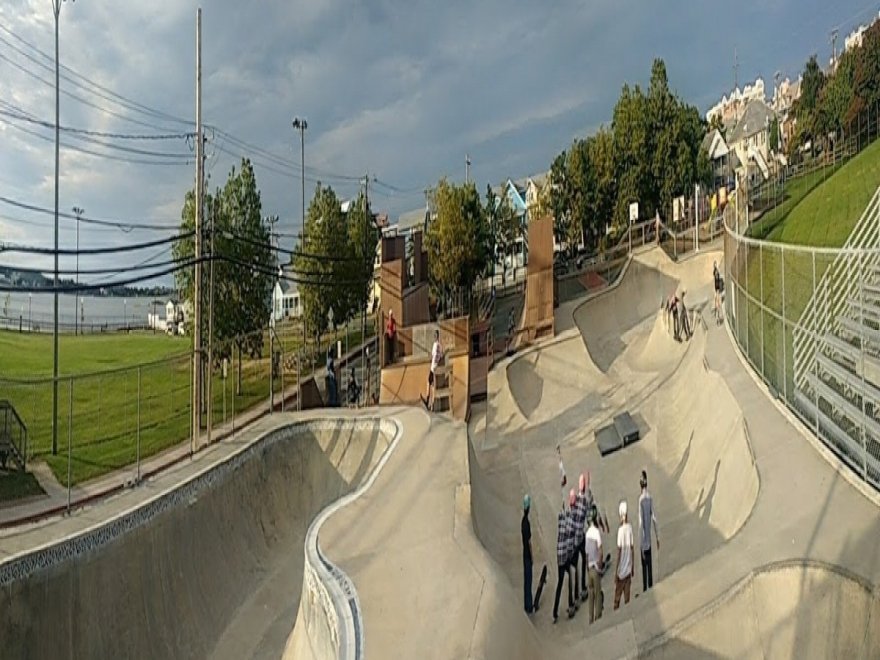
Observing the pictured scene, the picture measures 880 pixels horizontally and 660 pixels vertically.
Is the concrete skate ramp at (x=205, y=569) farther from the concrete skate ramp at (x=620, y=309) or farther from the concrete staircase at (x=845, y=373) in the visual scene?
the concrete skate ramp at (x=620, y=309)

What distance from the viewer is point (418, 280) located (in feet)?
96.7

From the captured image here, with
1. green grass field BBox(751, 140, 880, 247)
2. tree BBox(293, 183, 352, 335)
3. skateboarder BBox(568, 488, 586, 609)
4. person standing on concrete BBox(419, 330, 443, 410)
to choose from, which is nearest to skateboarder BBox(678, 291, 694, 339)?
green grass field BBox(751, 140, 880, 247)

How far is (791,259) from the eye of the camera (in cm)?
2148

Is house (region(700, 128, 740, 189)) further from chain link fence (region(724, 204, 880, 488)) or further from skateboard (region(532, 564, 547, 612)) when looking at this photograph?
skateboard (region(532, 564, 547, 612))

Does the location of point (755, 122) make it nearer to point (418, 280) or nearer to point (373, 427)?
point (418, 280)

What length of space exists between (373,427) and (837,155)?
5238 cm

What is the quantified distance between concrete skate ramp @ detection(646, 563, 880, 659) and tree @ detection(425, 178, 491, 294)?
34818 millimetres

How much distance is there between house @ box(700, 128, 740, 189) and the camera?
82.1m

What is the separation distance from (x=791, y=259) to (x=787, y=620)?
1621cm

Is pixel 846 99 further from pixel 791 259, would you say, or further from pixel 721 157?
pixel 791 259

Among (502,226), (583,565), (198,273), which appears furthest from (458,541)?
(502,226)

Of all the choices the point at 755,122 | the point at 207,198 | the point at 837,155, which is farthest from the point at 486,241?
the point at 755,122

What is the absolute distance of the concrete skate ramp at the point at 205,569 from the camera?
10.8 meters

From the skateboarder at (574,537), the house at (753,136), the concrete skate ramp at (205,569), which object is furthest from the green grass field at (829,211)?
the house at (753,136)
